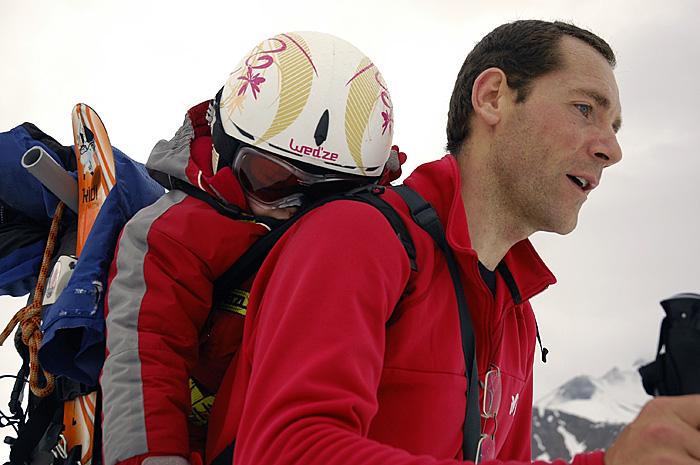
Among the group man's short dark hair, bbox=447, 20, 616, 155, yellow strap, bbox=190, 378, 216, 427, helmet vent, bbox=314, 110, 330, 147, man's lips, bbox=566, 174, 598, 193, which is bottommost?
yellow strap, bbox=190, 378, 216, 427

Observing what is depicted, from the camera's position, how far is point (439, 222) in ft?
6.41

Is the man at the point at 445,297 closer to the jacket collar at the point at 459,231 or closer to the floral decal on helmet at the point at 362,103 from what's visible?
the jacket collar at the point at 459,231

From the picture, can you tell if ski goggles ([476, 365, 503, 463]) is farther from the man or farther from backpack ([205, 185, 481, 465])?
backpack ([205, 185, 481, 465])

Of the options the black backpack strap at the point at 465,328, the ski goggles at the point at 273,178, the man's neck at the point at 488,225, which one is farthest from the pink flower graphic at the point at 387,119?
the black backpack strap at the point at 465,328

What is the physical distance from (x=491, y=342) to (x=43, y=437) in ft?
5.83

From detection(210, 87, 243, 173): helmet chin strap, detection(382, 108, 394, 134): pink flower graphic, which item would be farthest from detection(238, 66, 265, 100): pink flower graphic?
detection(382, 108, 394, 134): pink flower graphic

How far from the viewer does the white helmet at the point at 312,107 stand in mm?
2219

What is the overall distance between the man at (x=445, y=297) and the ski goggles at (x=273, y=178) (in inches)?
14.0

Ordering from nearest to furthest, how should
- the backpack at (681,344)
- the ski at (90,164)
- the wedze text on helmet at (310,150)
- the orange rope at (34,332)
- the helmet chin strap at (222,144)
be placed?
the backpack at (681,344), the wedze text on helmet at (310,150), the helmet chin strap at (222,144), the orange rope at (34,332), the ski at (90,164)

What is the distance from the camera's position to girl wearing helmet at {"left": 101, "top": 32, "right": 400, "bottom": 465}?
2.03 metres

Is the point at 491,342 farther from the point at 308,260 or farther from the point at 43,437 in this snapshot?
the point at 43,437

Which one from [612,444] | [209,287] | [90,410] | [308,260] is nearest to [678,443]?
[612,444]

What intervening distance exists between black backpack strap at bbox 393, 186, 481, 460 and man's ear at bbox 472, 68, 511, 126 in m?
0.61

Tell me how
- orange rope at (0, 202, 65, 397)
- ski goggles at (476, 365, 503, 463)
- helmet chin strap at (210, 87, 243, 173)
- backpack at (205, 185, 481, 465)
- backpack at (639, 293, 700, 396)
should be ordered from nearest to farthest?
backpack at (639, 293, 700, 396) < backpack at (205, 185, 481, 465) < ski goggles at (476, 365, 503, 463) < helmet chin strap at (210, 87, 243, 173) < orange rope at (0, 202, 65, 397)
